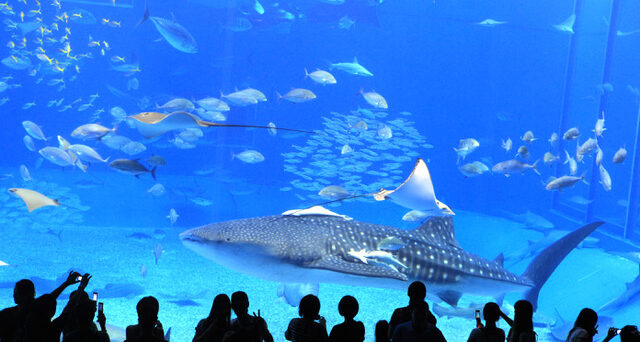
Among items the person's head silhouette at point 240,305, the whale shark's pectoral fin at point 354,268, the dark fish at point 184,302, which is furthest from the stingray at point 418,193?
the dark fish at point 184,302

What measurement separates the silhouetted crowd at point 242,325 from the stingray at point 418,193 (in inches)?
54.0

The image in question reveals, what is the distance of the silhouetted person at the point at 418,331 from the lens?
1.80 metres

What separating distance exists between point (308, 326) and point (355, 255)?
1509 mm

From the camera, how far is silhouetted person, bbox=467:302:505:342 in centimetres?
184

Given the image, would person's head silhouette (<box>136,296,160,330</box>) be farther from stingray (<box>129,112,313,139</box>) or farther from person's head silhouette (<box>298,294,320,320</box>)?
stingray (<box>129,112,313,139</box>)

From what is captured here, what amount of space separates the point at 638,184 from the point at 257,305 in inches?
359

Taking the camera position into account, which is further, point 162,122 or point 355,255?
point 355,255

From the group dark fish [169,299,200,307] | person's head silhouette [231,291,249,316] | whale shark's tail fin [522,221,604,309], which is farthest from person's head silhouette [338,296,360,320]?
dark fish [169,299,200,307]

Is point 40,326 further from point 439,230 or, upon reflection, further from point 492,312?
point 439,230

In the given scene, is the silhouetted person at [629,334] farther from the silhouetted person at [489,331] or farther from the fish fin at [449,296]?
the fish fin at [449,296]

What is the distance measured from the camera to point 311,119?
19734 millimetres

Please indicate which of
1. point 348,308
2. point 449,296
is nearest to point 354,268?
point 449,296

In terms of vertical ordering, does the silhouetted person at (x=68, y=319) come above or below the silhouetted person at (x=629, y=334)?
below

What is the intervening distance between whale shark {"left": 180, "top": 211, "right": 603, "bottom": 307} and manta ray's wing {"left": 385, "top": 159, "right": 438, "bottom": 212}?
275 mm
